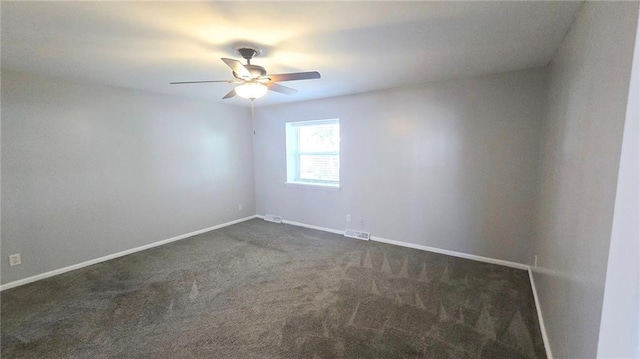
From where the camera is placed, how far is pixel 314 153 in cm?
477

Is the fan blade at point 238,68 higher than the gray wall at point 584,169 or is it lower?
higher

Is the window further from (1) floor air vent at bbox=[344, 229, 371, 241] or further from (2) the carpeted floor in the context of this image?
(2) the carpeted floor

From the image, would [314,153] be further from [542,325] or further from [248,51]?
[542,325]

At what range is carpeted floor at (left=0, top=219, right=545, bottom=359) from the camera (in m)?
1.88

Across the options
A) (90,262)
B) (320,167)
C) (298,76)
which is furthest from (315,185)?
(90,262)

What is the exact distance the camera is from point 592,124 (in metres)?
1.29

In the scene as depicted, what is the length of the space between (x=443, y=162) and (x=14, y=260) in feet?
16.3

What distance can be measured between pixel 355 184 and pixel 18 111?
13.2 feet

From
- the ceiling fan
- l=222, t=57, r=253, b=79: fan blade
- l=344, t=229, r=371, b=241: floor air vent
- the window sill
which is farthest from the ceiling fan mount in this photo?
l=344, t=229, r=371, b=241: floor air vent

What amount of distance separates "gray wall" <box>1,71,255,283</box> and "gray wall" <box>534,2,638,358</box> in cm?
453

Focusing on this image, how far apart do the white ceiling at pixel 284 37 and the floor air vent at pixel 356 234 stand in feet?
7.63

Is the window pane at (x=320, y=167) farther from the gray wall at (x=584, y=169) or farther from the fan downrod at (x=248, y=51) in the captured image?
the gray wall at (x=584, y=169)

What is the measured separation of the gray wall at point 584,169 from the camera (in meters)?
1.04

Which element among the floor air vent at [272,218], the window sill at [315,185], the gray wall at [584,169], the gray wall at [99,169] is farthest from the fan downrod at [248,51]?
the floor air vent at [272,218]
